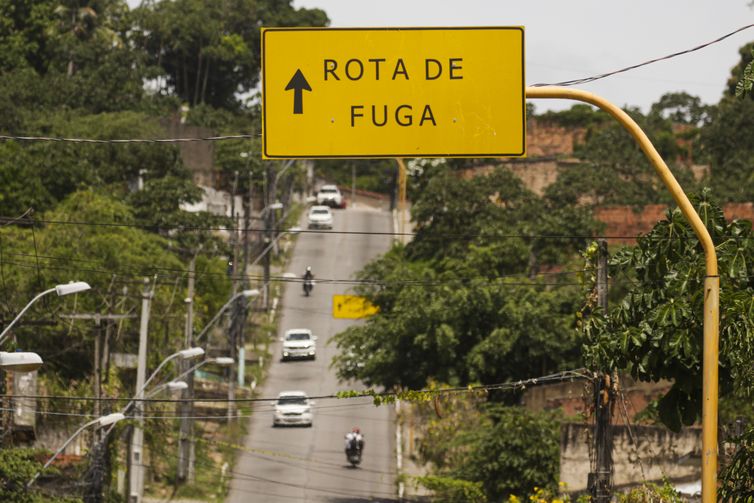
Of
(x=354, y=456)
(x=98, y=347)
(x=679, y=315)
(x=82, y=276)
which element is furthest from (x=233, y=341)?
(x=679, y=315)

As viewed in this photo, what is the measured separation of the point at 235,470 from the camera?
52.0 meters

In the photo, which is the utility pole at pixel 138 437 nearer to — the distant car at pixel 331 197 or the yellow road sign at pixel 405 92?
the yellow road sign at pixel 405 92

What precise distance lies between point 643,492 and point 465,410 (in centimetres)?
2522

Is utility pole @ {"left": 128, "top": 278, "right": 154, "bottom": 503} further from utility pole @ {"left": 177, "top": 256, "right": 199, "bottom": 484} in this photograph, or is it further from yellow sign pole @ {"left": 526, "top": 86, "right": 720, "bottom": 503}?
yellow sign pole @ {"left": 526, "top": 86, "right": 720, "bottom": 503}

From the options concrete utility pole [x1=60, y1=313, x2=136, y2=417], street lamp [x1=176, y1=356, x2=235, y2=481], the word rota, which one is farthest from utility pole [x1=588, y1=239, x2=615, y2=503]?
street lamp [x1=176, y1=356, x2=235, y2=481]

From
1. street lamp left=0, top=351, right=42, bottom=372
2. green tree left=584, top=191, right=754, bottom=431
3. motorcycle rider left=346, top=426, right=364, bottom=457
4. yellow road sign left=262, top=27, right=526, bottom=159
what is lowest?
motorcycle rider left=346, top=426, right=364, bottom=457

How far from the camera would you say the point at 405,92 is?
1267 cm

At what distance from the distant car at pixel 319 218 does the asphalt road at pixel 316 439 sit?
7738mm

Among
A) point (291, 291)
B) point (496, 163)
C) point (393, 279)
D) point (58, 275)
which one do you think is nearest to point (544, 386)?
point (393, 279)

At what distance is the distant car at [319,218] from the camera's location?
89.9m

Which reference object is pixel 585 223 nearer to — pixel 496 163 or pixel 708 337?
pixel 496 163

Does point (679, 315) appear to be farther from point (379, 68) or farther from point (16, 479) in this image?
point (16, 479)

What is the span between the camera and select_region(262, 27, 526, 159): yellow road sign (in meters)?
12.7

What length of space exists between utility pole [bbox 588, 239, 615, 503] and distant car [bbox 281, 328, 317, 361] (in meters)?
38.6
